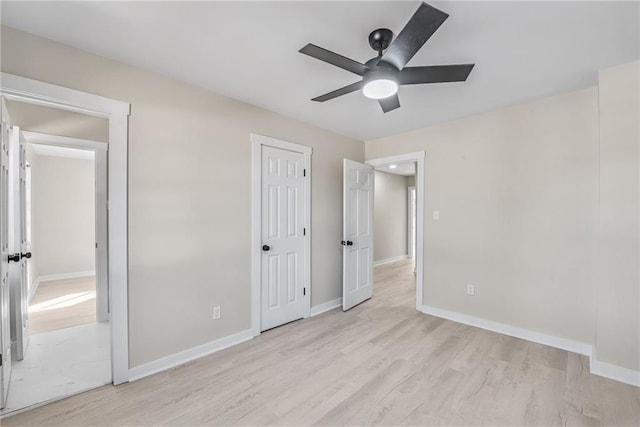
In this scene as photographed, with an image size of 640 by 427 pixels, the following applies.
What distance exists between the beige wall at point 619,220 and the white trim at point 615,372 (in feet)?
0.11

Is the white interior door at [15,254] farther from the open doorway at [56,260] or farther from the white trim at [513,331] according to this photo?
the white trim at [513,331]

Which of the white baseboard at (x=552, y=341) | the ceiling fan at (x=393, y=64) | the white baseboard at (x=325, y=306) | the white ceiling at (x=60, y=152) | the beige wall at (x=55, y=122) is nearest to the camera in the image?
the ceiling fan at (x=393, y=64)

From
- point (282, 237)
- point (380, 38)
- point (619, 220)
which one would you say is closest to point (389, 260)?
point (282, 237)

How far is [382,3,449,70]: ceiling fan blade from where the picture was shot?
120cm

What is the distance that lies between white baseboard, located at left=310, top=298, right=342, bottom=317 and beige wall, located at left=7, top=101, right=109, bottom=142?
3258mm

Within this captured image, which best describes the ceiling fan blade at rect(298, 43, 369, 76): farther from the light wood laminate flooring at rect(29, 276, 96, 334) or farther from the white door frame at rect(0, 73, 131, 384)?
the light wood laminate flooring at rect(29, 276, 96, 334)

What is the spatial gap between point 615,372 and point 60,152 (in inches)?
314

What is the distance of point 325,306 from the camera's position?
367 centimetres

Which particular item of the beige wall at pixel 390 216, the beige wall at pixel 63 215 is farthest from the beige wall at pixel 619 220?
the beige wall at pixel 63 215

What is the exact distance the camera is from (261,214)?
2.99 m

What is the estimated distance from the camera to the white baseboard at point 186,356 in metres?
2.18

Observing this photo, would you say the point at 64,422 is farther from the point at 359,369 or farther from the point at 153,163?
the point at 359,369

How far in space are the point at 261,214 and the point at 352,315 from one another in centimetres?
174

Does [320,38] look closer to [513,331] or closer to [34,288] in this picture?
[513,331]
